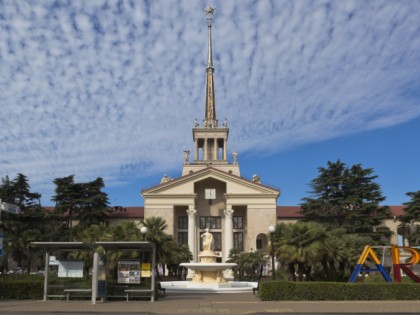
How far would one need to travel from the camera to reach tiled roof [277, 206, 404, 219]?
66312mm

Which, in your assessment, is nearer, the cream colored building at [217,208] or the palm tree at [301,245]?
the palm tree at [301,245]

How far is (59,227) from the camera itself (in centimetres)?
5934

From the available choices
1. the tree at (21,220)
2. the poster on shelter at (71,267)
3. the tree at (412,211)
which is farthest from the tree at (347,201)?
the poster on shelter at (71,267)

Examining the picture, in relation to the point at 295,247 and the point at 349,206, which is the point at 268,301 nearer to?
the point at 295,247

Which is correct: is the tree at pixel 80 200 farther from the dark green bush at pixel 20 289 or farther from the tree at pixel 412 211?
the tree at pixel 412 211

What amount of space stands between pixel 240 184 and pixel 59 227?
81.1 feet

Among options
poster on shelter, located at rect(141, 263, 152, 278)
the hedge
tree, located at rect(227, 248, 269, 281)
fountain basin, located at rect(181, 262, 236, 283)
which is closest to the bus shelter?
poster on shelter, located at rect(141, 263, 152, 278)

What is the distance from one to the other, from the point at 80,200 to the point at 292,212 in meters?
31.1

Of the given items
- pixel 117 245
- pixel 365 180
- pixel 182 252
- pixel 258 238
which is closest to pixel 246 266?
pixel 182 252

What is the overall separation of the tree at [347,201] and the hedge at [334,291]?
122 feet

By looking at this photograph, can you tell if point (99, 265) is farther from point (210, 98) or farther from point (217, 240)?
point (210, 98)

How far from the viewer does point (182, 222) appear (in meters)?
63.9

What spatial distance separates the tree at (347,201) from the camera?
59438 millimetres

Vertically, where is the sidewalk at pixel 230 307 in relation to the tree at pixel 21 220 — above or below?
below
